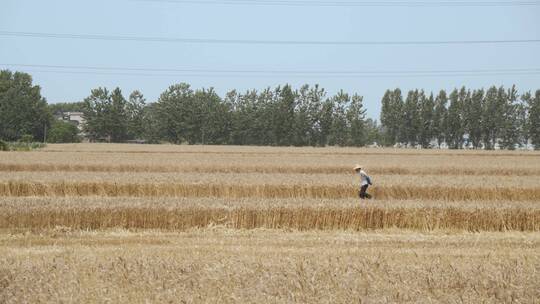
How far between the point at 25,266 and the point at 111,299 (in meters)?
2.14

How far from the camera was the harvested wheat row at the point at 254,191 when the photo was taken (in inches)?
965

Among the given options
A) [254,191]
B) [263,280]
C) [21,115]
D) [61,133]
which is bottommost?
[263,280]

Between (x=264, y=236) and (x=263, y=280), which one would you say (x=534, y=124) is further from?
(x=263, y=280)

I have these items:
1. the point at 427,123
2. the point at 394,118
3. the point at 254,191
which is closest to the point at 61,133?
the point at 394,118

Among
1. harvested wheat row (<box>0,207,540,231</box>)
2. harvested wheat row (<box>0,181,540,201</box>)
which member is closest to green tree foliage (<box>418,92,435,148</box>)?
harvested wheat row (<box>0,181,540,201</box>)

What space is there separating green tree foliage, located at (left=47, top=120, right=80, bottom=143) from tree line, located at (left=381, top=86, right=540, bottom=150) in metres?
57.7

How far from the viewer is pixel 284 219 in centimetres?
1864

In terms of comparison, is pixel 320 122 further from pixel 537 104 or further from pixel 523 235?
pixel 523 235

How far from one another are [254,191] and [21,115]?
79.1 m

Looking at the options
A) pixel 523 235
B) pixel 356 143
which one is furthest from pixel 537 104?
pixel 523 235

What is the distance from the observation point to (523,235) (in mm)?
18125

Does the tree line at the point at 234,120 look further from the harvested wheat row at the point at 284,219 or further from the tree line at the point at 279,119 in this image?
the harvested wheat row at the point at 284,219

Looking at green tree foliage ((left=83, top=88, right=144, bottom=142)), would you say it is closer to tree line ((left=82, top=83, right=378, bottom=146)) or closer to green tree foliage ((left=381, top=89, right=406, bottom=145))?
tree line ((left=82, top=83, right=378, bottom=146))

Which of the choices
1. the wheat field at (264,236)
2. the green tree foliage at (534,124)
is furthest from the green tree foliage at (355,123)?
the wheat field at (264,236)
